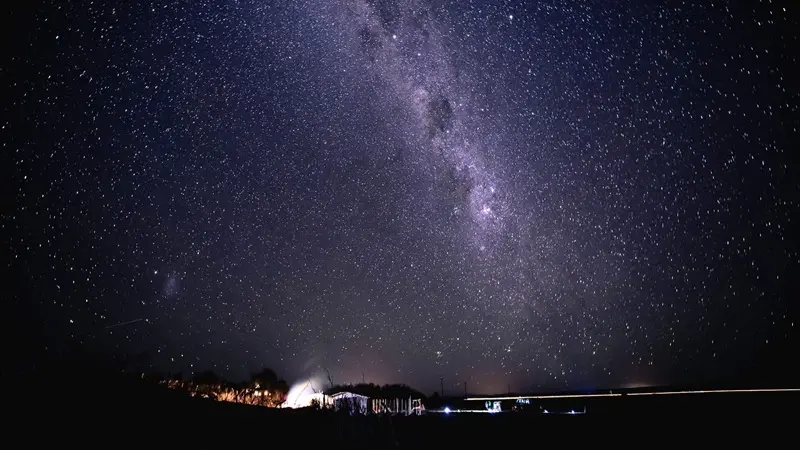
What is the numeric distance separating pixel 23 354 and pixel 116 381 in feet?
4.91

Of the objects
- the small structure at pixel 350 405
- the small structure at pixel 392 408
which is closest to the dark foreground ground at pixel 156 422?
the small structure at pixel 350 405

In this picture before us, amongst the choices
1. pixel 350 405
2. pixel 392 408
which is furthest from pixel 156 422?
pixel 392 408

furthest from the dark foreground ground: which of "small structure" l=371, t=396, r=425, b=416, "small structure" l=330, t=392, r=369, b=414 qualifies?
"small structure" l=371, t=396, r=425, b=416

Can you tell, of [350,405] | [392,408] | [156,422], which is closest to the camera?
[156,422]

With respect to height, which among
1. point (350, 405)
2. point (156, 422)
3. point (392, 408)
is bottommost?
point (156, 422)

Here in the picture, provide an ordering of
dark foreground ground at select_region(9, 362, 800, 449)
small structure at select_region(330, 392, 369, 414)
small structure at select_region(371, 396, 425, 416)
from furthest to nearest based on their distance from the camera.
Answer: small structure at select_region(371, 396, 425, 416)
small structure at select_region(330, 392, 369, 414)
dark foreground ground at select_region(9, 362, 800, 449)

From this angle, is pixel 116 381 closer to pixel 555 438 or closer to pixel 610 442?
pixel 555 438

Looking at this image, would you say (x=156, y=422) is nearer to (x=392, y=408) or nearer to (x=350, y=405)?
(x=350, y=405)

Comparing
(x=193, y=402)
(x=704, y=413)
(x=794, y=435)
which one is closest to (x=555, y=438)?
(x=193, y=402)

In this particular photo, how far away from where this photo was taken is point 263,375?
258 ft

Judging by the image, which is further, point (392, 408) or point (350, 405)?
point (392, 408)

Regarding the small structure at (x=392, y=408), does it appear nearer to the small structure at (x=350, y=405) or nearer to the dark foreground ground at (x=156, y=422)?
the small structure at (x=350, y=405)

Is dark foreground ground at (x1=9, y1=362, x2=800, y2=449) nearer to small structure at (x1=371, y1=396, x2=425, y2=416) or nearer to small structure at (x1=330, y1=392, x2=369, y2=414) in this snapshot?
small structure at (x1=330, y1=392, x2=369, y2=414)

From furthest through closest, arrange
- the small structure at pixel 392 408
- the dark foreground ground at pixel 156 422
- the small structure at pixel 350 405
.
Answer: the small structure at pixel 392 408 < the small structure at pixel 350 405 < the dark foreground ground at pixel 156 422
